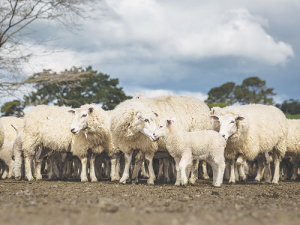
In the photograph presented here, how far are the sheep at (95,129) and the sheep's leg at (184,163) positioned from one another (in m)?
3.45

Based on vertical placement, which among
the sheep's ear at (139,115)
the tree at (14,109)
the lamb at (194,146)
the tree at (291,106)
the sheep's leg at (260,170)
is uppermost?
the tree at (291,106)

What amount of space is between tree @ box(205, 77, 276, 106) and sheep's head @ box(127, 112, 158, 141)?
5636 cm

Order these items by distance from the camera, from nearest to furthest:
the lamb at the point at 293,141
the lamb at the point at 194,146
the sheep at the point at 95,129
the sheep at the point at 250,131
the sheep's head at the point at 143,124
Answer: the lamb at the point at 194,146, the sheep's head at the point at 143,124, the sheep at the point at 250,131, the sheep at the point at 95,129, the lamb at the point at 293,141

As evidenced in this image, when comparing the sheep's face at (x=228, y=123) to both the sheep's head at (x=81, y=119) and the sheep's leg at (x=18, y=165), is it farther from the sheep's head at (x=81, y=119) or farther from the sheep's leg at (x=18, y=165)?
the sheep's leg at (x=18, y=165)

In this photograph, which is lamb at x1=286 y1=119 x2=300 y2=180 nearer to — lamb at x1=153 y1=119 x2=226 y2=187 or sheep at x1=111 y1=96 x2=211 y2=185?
sheep at x1=111 y1=96 x2=211 y2=185

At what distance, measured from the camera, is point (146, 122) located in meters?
8.61

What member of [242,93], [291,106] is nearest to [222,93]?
[242,93]

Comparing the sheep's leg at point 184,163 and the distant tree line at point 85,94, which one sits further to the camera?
the distant tree line at point 85,94

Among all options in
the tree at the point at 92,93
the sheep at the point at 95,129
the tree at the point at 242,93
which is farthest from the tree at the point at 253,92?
the sheep at the point at 95,129

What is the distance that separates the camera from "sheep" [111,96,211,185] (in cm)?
876

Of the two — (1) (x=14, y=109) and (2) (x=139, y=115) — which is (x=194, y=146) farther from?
(1) (x=14, y=109)

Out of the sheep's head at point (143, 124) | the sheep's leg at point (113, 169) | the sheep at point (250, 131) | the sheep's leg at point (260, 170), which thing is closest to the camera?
the sheep's head at point (143, 124)

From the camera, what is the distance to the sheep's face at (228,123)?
357 inches

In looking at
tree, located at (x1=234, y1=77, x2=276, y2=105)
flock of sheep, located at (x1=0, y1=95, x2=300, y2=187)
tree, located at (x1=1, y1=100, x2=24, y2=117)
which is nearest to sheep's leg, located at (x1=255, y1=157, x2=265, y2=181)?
flock of sheep, located at (x1=0, y1=95, x2=300, y2=187)
